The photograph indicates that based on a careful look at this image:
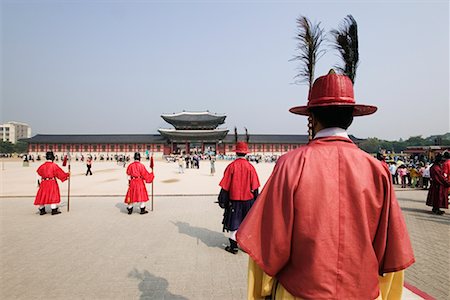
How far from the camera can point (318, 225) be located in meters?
1.30

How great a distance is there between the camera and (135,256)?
4.61m

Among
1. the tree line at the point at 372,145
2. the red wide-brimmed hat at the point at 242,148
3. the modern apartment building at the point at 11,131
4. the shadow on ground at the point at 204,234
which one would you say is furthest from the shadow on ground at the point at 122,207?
the modern apartment building at the point at 11,131

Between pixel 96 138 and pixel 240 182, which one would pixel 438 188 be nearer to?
pixel 240 182

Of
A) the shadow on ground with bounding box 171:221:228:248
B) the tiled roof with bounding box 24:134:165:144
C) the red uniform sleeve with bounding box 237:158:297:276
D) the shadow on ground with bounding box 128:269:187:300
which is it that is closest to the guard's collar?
the red uniform sleeve with bounding box 237:158:297:276

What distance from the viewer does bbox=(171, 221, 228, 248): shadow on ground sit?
17.6 ft

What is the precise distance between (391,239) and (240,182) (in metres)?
3.50

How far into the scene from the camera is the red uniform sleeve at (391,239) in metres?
1.37

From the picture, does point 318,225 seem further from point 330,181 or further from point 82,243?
point 82,243

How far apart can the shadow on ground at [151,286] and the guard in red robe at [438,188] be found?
7.91m

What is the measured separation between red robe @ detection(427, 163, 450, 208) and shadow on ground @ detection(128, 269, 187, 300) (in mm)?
7906

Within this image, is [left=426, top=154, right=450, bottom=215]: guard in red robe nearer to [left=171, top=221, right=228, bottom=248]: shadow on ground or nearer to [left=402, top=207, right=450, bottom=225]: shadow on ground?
[left=402, top=207, right=450, bottom=225]: shadow on ground

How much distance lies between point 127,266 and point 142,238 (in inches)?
56.2

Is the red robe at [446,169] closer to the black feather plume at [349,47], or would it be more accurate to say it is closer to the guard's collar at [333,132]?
the black feather plume at [349,47]

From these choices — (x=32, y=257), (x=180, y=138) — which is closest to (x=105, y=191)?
(x=32, y=257)
